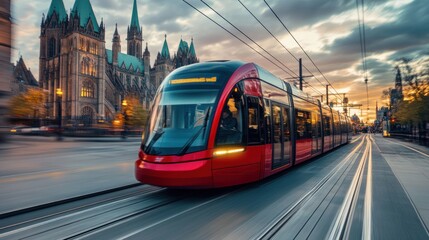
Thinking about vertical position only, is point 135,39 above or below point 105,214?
above

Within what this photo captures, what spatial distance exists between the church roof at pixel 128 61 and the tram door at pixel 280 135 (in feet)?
328

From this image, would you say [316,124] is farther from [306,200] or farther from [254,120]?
[306,200]

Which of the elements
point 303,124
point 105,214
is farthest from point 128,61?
point 105,214

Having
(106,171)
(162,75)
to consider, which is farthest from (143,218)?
(162,75)

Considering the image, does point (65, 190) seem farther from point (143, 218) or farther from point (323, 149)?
point (323, 149)

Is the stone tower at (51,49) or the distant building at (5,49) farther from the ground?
the stone tower at (51,49)

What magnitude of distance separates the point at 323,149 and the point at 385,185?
7.70 m

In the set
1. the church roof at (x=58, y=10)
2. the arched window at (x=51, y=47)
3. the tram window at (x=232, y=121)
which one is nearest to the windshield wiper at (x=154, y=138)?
the tram window at (x=232, y=121)

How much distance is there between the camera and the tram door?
8172 mm

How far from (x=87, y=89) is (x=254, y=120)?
79.4m

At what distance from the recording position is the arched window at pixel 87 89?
77188 mm

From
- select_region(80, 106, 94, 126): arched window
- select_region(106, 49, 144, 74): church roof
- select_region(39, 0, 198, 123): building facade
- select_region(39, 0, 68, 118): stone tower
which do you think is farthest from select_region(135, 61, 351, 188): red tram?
select_region(106, 49, 144, 74): church roof

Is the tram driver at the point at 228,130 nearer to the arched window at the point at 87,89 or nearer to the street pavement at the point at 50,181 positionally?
the street pavement at the point at 50,181

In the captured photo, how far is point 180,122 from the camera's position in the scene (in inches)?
241
